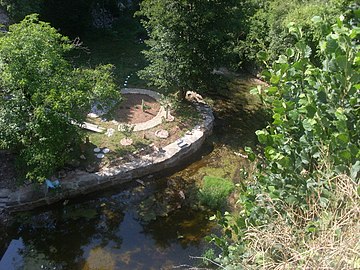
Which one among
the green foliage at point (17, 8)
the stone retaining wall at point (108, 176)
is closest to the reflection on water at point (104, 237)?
the stone retaining wall at point (108, 176)

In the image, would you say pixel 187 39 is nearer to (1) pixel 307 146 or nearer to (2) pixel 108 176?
(2) pixel 108 176

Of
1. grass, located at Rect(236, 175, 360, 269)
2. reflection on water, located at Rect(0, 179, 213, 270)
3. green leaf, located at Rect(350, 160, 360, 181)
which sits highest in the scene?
green leaf, located at Rect(350, 160, 360, 181)

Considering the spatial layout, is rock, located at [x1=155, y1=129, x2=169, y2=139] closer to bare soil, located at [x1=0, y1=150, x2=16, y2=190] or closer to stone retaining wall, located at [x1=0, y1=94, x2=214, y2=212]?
stone retaining wall, located at [x1=0, y1=94, x2=214, y2=212]

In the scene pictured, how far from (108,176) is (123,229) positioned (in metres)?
1.87

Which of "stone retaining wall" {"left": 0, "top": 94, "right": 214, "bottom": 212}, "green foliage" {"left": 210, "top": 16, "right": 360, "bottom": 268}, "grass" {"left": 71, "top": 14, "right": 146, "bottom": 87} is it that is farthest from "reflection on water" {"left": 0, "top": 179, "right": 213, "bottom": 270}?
"grass" {"left": 71, "top": 14, "right": 146, "bottom": 87}

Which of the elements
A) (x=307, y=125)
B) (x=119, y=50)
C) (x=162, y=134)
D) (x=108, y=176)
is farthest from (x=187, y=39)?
(x=307, y=125)

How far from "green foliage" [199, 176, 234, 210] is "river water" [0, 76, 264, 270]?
341 millimetres

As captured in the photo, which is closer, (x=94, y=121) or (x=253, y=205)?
(x=253, y=205)

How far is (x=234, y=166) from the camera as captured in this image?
14469 mm

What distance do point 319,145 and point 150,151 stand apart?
31.9ft

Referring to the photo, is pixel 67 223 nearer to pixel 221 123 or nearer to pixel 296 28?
pixel 221 123

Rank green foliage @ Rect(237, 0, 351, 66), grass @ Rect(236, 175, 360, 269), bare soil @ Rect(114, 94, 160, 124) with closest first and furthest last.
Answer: grass @ Rect(236, 175, 360, 269), green foliage @ Rect(237, 0, 351, 66), bare soil @ Rect(114, 94, 160, 124)

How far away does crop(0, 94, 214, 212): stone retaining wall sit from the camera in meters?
12.1

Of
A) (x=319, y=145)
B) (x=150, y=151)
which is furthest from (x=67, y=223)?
(x=319, y=145)
